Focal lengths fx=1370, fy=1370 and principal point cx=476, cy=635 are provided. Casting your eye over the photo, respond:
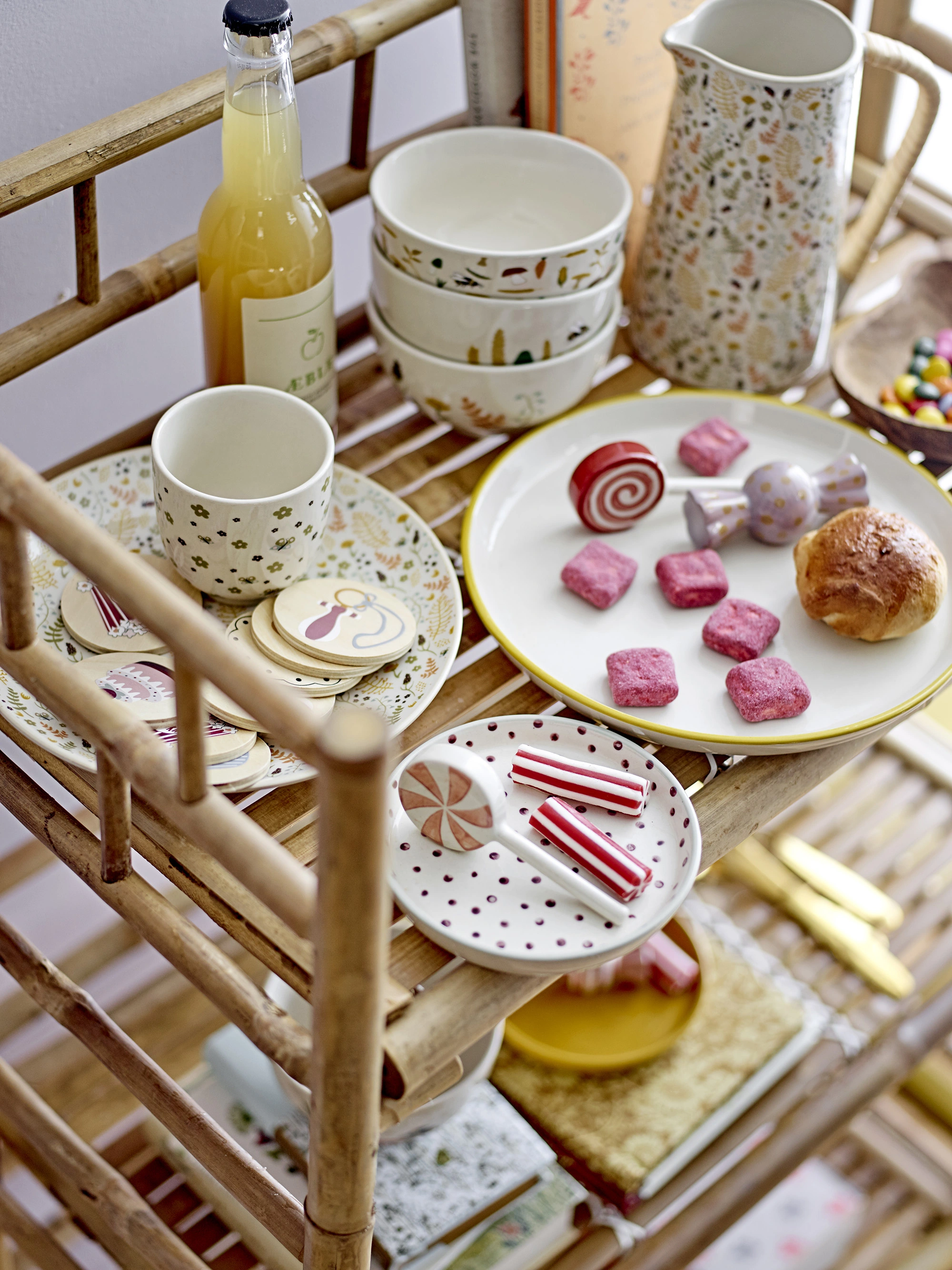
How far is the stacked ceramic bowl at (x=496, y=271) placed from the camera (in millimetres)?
792

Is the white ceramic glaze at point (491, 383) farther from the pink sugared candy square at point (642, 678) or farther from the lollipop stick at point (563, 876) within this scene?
the lollipop stick at point (563, 876)

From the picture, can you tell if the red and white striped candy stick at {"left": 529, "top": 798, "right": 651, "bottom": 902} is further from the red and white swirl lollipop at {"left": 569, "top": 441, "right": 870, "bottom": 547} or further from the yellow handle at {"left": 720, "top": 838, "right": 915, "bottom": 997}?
the yellow handle at {"left": 720, "top": 838, "right": 915, "bottom": 997}

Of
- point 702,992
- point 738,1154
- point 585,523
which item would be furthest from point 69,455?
Answer: point 738,1154

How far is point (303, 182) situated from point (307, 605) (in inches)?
9.3

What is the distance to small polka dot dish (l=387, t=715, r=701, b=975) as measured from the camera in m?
0.60

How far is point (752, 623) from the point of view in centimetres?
76

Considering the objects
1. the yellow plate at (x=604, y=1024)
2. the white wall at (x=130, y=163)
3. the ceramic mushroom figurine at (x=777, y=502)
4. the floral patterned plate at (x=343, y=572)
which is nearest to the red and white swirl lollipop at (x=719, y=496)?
the ceramic mushroom figurine at (x=777, y=502)

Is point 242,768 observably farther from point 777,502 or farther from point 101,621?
point 777,502

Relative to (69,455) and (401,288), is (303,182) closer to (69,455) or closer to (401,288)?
(401,288)

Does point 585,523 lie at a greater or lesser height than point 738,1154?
greater

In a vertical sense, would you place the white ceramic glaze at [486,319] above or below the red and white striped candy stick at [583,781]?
above

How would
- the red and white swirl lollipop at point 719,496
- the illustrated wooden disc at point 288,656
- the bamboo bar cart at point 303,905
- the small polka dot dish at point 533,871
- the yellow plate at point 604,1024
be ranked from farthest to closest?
the yellow plate at point 604,1024 < the red and white swirl lollipop at point 719,496 < the illustrated wooden disc at point 288,656 < the small polka dot dish at point 533,871 < the bamboo bar cart at point 303,905

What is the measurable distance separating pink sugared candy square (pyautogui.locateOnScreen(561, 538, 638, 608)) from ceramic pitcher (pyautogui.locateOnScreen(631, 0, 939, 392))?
7.8 inches

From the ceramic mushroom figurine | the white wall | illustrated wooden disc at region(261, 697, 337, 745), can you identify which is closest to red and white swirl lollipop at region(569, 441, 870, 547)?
the ceramic mushroom figurine
